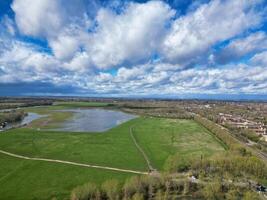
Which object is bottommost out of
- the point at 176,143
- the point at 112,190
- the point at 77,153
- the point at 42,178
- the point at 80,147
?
the point at 42,178

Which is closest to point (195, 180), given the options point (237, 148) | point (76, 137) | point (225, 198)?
point (225, 198)

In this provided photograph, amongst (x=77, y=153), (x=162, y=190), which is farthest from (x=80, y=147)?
(x=162, y=190)

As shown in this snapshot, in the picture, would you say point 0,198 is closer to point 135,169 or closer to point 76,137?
point 135,169

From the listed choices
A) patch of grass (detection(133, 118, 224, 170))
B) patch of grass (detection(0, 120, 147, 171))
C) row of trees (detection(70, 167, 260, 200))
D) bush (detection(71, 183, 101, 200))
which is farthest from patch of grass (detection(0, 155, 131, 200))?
patch of grass (detection(133, 118, 224, 170))

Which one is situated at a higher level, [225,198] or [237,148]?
[237,148]

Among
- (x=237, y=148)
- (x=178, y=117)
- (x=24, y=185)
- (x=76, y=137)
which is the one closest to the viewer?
(x=24, y=185)

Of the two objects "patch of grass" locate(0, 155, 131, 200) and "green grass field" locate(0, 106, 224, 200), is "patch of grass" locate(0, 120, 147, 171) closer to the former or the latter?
"green grass field" locate(0, 106, 224, 200)

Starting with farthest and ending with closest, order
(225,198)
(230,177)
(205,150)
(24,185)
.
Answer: (205,150), (230,177), (24,185), (225,198)

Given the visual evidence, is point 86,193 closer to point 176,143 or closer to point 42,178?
point 42,178

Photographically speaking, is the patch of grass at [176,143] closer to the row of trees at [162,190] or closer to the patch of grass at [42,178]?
the row of trees at [162,190]
